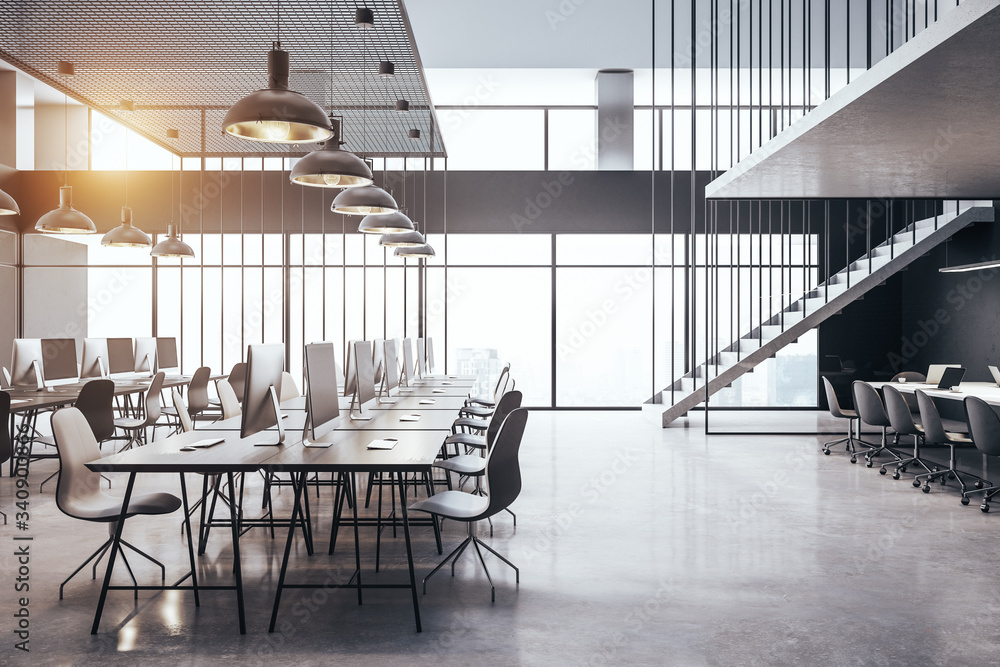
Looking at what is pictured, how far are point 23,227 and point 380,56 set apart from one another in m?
8.01

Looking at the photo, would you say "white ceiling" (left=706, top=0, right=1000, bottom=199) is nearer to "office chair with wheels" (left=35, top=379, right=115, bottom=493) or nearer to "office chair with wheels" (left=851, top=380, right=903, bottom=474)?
"office chair with wheels" (left=851, top=380, right=903, bottom=474)

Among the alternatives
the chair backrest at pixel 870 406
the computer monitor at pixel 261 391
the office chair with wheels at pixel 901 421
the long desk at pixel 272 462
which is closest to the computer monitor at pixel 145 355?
the long desk at pixel 272 462

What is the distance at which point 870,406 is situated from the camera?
6.99 metres

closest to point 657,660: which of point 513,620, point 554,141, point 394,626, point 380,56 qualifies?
point 513,620

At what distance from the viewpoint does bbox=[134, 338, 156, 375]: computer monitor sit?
30.8 feet

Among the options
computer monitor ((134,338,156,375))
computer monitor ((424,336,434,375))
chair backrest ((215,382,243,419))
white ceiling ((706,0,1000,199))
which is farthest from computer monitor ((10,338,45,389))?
white ceiling ((706,0,1000,199))

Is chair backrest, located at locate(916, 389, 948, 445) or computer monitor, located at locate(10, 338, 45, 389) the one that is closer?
chair backrest, located at locate(916, 389, 948, 445)

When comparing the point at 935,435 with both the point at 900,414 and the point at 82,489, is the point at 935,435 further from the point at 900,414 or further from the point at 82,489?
the point at 82,489

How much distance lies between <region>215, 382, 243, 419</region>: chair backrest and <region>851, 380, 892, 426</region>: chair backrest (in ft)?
18.9

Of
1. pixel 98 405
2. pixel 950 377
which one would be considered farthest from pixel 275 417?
pixel 950 377

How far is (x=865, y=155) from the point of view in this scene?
5680 millimetres

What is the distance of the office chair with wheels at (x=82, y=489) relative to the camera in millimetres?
3258

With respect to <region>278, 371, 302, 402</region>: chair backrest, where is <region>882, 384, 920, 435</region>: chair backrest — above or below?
below

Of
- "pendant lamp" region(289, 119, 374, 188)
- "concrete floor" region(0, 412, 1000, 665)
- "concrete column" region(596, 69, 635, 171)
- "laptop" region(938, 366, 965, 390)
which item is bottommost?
"concrete floor" region(0, 412, 1000, 665)
